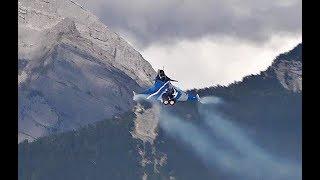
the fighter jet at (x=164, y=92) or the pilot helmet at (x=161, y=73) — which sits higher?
the pilot helmet at (x=161, y=73)

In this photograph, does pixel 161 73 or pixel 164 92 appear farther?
pixel 161 73

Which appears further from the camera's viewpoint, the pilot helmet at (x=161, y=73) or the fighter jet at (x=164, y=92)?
the pilot helmet at (x=161, y=73)

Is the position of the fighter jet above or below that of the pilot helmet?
below

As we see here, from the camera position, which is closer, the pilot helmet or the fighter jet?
the fighter jet

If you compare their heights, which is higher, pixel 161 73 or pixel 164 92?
pixel 161 73
